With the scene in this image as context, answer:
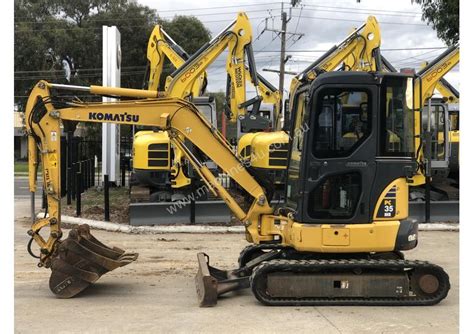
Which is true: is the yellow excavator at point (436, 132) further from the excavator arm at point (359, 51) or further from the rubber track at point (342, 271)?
the rubber track at point (342, 271)

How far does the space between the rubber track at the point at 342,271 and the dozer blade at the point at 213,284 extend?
48 centimetres

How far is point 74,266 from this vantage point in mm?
6863

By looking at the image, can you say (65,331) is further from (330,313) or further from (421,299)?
(421,299)

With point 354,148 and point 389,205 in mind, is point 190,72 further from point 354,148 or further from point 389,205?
point 389,205

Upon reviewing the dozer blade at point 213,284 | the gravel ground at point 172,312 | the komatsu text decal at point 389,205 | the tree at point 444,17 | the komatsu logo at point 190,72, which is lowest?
the gravel ground at point 172,312

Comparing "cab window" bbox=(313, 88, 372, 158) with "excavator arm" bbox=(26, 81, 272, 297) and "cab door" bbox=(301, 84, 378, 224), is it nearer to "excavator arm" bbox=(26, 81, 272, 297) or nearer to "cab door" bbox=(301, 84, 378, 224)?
"cab door" bbox=(301, 84, 378, 224)

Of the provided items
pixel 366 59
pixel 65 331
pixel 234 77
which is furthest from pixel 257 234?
pixel 366 59

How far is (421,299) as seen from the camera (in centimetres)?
652

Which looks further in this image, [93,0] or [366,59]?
[93,0]

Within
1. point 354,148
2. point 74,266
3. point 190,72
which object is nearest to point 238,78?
point 190,72

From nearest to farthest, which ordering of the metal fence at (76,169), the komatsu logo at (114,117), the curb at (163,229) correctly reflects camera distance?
1. the komatsu logo at (114,117)
2. the curb at (163,229)
3. the metal fence at (76,169)

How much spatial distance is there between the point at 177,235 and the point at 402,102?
667cm

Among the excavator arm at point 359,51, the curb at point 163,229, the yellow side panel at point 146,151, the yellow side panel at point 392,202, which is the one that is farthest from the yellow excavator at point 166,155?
the yellow side panel at point 392,202

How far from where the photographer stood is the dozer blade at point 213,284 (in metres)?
6.43
